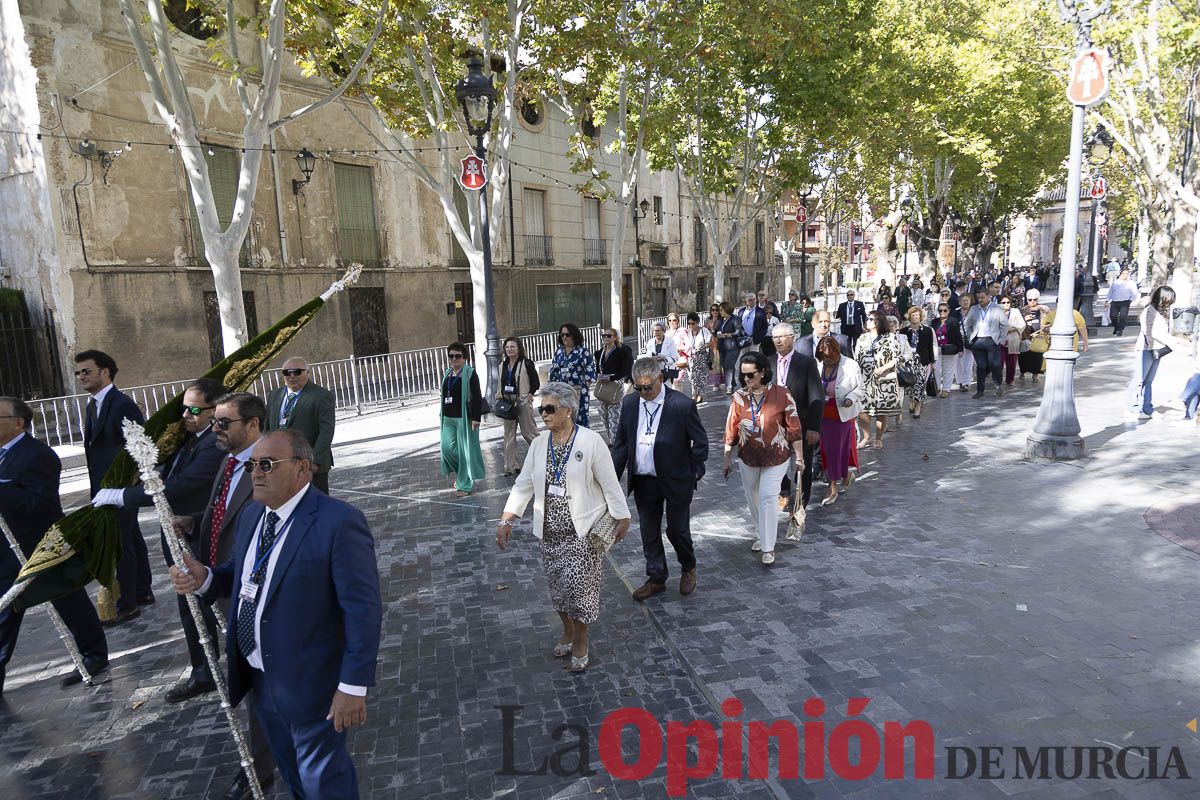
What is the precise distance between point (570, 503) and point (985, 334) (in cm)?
1040

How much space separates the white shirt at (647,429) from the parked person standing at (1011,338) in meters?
9.80

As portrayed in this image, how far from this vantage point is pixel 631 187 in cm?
1631

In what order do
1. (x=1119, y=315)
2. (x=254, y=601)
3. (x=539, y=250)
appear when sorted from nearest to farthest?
1. (x=254, y=601)
2. (x=1119, y=315)
3. (x=539, y=250)

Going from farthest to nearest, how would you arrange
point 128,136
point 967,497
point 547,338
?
1. point 547,338
2. point 128,136
3. point 967,497

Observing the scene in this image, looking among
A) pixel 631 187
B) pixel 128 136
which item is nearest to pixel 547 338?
pixel 631 187

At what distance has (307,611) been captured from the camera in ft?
8.83

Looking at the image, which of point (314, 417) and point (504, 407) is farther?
point (504, 407)

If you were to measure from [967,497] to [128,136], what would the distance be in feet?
54.1

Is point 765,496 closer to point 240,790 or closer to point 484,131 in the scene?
point 240,790

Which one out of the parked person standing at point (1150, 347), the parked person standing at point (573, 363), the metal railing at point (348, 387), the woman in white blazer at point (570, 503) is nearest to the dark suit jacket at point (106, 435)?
the woman in white blazer at point (570, 503)

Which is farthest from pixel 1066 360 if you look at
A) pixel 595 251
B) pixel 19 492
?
pixel 595 251

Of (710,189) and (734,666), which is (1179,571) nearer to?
(734,666)

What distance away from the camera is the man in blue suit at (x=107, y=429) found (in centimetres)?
501

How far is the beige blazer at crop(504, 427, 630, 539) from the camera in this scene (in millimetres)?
4301
